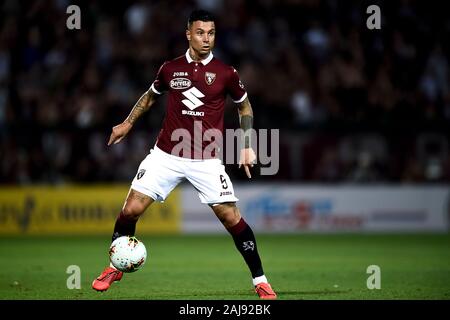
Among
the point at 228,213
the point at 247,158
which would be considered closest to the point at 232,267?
the point at 228,213

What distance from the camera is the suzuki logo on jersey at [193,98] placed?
925 cm

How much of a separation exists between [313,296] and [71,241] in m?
9.52

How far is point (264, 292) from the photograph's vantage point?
9.07 metres

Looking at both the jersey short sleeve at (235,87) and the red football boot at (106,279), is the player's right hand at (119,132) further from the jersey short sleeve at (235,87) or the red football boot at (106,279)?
the red football boot at (106,279)

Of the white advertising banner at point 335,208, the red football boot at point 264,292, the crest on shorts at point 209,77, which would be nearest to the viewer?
the red football boot at point 264,292

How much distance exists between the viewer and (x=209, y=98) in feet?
30.4

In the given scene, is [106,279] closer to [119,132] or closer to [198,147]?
[119,132]

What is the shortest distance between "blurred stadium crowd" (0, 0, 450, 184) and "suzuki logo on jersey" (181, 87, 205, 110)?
400 inches

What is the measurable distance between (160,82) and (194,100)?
1.48ft

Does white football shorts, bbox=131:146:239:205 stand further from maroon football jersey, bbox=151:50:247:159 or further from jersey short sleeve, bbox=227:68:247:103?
jersey short sleeve, bbox=227:68:247:103

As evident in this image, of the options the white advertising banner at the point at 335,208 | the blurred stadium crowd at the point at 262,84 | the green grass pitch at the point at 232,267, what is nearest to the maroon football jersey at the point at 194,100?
the green grass pitch at the point at 232,267

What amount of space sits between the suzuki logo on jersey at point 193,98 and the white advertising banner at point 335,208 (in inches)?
436
